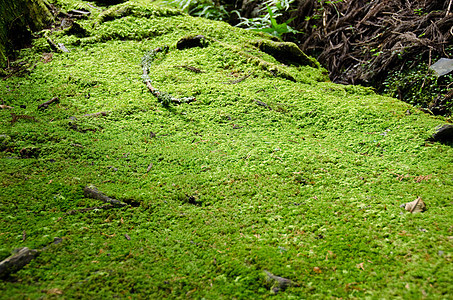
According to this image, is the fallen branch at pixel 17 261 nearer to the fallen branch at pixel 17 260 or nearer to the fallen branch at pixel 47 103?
the fallen branch at pixel 17 260

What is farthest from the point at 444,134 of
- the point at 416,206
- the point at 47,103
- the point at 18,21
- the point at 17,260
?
the point at 18,21

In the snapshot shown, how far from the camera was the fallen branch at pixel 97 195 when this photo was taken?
2527 millimetres

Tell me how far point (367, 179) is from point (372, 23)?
4743 millimetres

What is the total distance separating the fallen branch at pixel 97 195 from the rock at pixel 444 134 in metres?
3.54

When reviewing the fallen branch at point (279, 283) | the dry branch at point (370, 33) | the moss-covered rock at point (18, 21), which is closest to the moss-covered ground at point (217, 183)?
the fallen branch at point (279, 283)

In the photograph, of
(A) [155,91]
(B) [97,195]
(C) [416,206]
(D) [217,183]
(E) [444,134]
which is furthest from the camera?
(A) [155,91]

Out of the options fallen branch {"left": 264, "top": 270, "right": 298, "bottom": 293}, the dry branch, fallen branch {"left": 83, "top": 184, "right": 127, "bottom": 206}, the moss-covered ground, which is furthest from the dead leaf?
the dry branch

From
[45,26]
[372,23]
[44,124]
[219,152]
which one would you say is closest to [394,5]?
[372,23]

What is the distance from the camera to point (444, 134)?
3.18 meters

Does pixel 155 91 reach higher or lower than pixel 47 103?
lower

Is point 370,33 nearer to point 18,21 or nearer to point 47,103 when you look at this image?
point 47,103

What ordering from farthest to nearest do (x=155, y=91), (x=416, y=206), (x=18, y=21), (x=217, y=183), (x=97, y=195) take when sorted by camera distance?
(x=18, y=21) < (x=155, y=91) < (x=217, y=183) < (x=97, y=195) < (x=416, y=206)

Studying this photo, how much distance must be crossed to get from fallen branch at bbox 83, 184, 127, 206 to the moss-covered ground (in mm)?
76

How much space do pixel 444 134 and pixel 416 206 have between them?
4.67 feet
